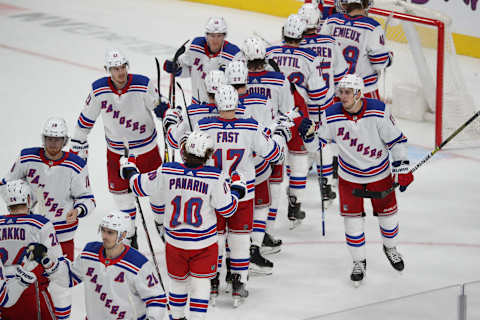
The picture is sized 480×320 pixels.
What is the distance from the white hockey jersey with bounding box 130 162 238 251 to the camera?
5062 millimetres

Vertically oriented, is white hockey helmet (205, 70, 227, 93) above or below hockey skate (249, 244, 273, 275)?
above

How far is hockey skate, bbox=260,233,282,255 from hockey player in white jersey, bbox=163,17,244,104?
124cm

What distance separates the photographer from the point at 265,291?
6.25m

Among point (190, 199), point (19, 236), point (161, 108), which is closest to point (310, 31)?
point (161, 108)

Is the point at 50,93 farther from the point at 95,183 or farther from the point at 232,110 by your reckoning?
the point at 232,110

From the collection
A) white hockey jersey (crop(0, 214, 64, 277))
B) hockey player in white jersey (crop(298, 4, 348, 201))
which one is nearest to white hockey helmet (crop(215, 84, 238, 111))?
white hockey jersey (crop(0, 214, 64, 277))

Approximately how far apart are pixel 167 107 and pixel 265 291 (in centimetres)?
156

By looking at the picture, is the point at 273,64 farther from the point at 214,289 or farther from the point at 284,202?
the point at 214,289

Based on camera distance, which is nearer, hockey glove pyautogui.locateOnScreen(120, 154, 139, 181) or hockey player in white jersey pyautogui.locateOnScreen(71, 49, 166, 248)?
hockey glove pyautogui.locateOnScreen(120, 154, 139, 181)

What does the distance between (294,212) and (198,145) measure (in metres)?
2.42

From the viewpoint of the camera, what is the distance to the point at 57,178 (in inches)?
220

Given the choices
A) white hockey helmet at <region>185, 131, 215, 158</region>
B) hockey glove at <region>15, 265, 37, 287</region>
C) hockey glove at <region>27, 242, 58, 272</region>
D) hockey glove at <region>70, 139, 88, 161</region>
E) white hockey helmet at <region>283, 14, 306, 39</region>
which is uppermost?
white hockey helmet at <region>283, 14, 306, 39</region>

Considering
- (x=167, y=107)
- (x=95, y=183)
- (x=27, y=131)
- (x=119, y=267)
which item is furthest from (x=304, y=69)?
(x=27, y=131)

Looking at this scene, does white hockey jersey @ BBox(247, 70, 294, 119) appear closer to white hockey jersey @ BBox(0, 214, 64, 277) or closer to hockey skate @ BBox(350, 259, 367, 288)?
hockey skate @ BBox(350, 259, 367, 288)
